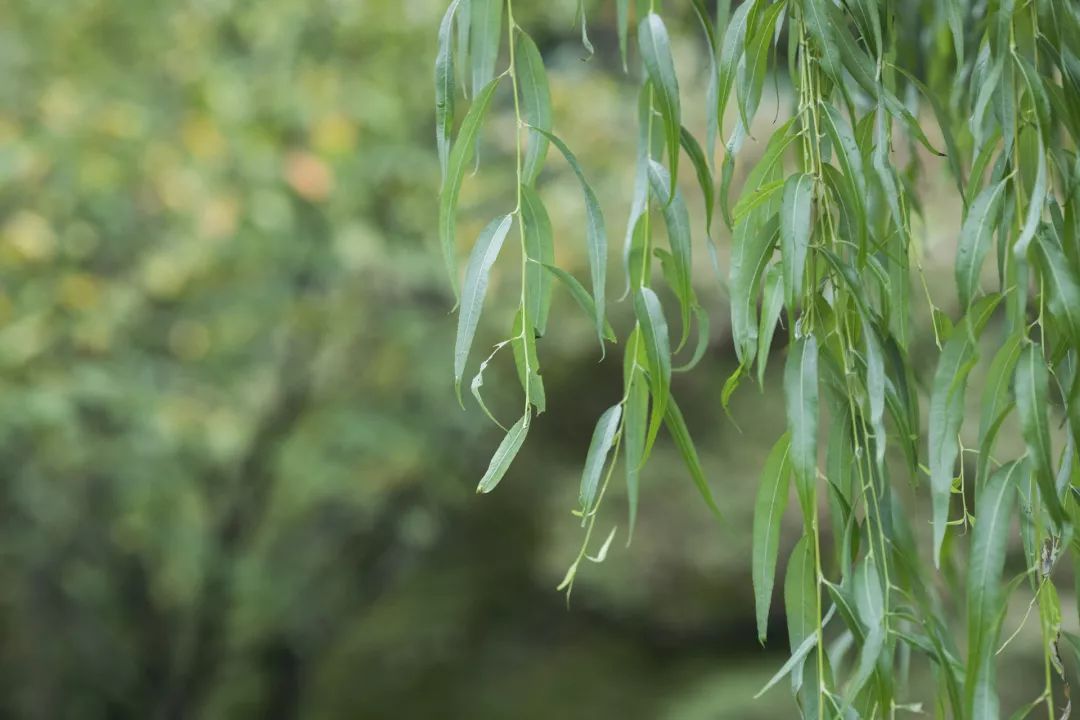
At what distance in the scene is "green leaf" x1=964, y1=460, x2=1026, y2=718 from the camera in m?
0.71

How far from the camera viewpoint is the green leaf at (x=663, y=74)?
2.56ft

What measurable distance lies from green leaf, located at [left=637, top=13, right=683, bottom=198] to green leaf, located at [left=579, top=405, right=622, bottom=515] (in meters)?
0.16

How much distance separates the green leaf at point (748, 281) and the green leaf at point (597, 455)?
3.8 inches

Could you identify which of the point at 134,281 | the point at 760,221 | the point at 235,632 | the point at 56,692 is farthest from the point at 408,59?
the point at 760,221

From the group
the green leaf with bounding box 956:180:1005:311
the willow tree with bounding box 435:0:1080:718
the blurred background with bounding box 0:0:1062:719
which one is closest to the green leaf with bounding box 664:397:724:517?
the willow tree with bounding box 435:0:1080:718

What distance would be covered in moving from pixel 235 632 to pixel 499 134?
1.89 meters

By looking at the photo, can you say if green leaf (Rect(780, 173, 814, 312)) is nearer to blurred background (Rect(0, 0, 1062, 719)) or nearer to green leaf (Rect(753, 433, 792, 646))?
green leaf (Rect(753, 433, 792, 646))

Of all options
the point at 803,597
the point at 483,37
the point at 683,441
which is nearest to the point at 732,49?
the point at 483,37

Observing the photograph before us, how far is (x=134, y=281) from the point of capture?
3.54 metres

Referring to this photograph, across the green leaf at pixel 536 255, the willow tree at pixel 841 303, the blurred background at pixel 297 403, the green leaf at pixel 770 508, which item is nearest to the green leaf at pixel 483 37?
the willow tree at pixel 841 303

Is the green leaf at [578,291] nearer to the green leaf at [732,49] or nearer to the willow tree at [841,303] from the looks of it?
the willow tree at [841,303]

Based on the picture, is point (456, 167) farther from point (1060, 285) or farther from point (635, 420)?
point (1060, 285)

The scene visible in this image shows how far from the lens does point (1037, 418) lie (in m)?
0.71

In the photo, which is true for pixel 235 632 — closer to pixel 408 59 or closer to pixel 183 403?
pixel 183 403
